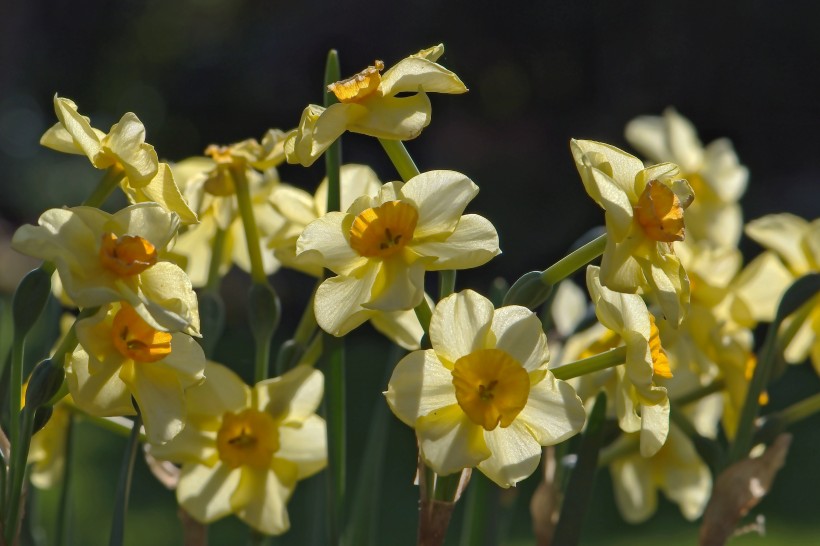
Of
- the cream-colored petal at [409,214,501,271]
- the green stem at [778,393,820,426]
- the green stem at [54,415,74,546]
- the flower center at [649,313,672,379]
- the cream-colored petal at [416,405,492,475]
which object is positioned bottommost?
the green stem at [54,415,74,546]

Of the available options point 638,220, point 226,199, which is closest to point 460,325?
point 638,220

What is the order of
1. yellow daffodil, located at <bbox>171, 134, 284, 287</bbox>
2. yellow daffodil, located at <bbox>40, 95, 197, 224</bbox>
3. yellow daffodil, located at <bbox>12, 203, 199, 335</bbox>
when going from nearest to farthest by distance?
yellow daffodil, located at <bbox>12, 203, 199, 335</bbox>, yellow daffodil, located at <bbox>40, 95, 197, 224</bbox>, yellow daffodil, located at <bbox>171, 134, 284, 287</bbox>

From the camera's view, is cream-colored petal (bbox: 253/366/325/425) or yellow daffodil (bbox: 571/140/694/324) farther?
cream-colored petal (bbox: 253/366/325/425)

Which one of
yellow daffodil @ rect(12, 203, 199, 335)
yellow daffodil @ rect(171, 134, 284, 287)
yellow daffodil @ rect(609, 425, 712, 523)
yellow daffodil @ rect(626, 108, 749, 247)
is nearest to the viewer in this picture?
yellow daffodil @ rect(12, 203, 199, 335)

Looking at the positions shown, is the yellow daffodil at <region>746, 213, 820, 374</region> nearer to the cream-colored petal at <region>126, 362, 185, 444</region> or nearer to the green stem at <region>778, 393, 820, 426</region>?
the green stem at <region>778, 393, 820, 426</region>

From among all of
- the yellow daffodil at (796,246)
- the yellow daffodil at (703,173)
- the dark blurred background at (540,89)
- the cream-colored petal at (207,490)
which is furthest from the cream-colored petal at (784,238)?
the dark blurred background at (540,89)

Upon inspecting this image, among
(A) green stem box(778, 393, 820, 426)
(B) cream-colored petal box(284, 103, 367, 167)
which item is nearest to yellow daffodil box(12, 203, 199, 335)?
(B) cream-colored petal box(284, 103, 367, 167)
